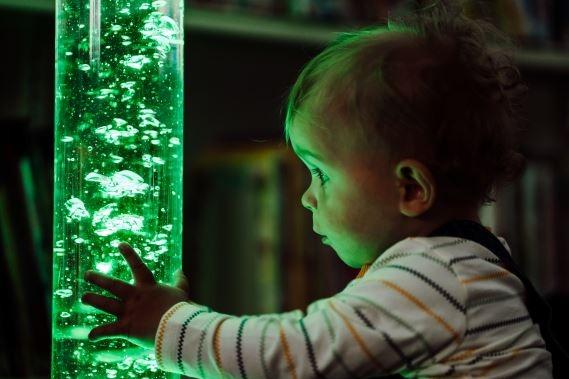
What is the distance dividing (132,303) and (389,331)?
0.23m

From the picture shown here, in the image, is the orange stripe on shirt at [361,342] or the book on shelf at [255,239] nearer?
the orange stripe on shirt at [361,342]

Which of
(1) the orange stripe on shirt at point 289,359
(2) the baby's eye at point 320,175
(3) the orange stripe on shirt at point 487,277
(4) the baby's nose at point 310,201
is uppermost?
(2) the baby's eye at point 320,175

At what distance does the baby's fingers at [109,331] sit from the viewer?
2.31 feet

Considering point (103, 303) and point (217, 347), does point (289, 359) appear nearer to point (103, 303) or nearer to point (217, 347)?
point (217, 347)

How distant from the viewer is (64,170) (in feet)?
2.52

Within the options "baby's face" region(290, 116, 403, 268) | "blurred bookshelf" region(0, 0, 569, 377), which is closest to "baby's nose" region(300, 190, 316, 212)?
"baby's face" region(290, 116, 403, 268)

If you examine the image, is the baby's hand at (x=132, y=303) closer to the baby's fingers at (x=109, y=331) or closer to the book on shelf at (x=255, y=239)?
the baby's fingers at (x=109, y=331)

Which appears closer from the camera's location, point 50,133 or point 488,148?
point 488,148

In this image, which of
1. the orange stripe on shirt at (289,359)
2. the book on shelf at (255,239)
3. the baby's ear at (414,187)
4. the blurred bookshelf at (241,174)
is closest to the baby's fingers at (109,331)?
the orange stripe on shirt at (289,359)

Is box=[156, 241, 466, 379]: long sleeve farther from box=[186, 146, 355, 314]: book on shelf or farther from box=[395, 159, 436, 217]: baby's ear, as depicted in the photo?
box=[186, 146, 355, 314]: book on shelf

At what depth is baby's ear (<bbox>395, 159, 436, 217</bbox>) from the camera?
0.72 m

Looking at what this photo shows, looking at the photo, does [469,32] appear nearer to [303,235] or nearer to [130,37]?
[130,37]

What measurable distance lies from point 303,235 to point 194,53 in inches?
19.9

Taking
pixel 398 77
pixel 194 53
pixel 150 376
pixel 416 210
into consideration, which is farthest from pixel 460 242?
pixel 194 53
